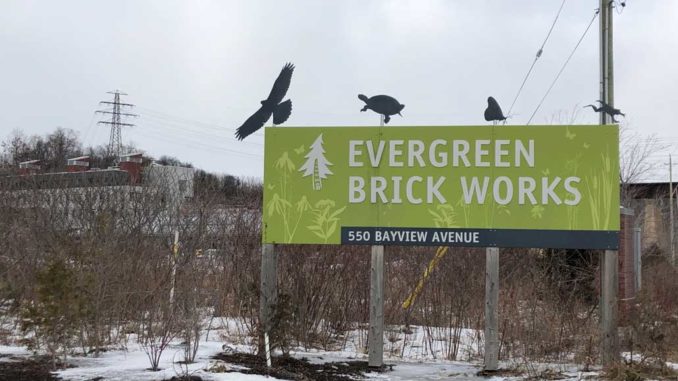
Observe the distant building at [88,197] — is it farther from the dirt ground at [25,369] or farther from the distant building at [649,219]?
the distant building at [649,219]

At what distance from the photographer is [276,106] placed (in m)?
8.58

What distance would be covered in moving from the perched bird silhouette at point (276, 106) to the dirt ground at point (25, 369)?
11.5 ft

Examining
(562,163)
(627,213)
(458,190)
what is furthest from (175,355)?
(627,213)

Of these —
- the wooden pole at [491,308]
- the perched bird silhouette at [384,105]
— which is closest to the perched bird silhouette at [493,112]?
the perched bird silhouette at [384,105]

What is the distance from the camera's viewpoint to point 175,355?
26.1ft

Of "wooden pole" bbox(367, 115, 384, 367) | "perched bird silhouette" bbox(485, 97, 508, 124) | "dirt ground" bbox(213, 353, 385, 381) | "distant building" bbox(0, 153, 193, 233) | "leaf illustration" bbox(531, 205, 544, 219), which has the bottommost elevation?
"dirt ground" bbox(213, 353, 385, 381)

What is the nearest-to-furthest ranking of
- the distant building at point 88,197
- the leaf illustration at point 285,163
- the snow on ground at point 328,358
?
the snow on ground at point 328,358, the leaf illustration at point 285,163, the distant building at point 88,197

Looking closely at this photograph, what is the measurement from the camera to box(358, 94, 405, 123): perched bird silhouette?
27.4 ft

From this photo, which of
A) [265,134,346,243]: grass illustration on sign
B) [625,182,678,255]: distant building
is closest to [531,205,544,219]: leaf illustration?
[265,134,346,243]: grass illustration on sign

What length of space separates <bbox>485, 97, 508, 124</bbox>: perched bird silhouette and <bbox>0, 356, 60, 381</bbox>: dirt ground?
215 inches

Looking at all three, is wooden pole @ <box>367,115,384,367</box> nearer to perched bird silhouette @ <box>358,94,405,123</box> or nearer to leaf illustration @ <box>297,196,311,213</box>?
leaf illustration @ <box>297,196,311,213</box>

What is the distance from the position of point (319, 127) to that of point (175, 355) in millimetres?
3207

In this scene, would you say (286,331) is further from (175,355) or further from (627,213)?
(627,213)

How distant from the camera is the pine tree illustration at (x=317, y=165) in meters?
8.37
